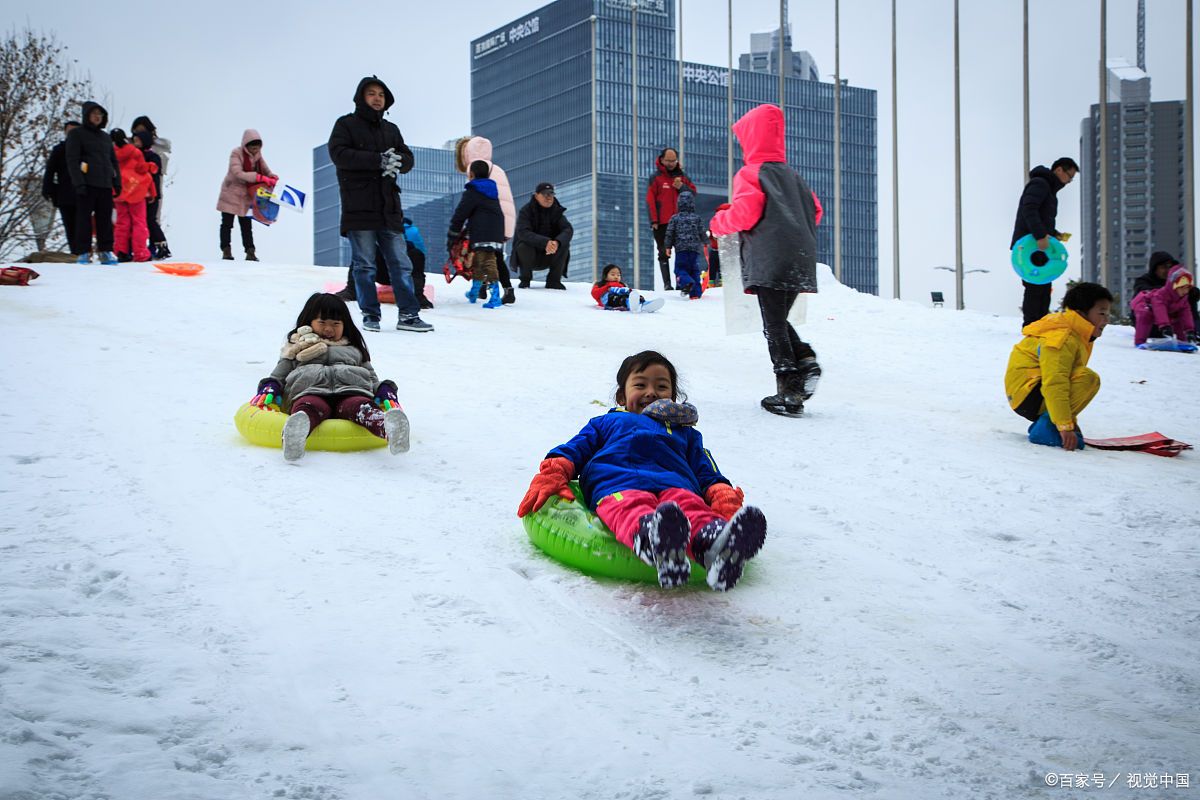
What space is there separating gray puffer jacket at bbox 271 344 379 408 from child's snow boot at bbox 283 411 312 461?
1.28 feet

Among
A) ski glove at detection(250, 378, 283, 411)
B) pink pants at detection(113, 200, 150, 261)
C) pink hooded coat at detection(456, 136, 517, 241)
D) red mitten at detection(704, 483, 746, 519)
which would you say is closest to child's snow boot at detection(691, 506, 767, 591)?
red mitten at detection(704, 483, 746, 519)

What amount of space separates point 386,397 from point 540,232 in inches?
340

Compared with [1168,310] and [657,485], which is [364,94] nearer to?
[657,485]

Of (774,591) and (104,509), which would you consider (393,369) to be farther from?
(774,591)

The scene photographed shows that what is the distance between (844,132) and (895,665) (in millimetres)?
60369

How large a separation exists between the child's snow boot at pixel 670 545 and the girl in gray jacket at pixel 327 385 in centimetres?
194

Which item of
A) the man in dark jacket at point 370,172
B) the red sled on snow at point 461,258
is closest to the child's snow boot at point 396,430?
the man in dark jacket at point 370,172

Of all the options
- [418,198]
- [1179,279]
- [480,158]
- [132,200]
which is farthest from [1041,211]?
[418,198]

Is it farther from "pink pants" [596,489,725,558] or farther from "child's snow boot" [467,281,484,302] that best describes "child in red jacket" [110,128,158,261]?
"pink pants" [596,489,725,558]

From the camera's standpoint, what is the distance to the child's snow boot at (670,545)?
2.91 meters

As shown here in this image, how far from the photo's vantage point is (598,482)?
357cm

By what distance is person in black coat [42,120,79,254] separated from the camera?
12297mm

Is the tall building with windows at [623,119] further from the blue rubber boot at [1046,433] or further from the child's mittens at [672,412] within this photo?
the child's mittens at [672,412]

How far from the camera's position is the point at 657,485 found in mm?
3457
